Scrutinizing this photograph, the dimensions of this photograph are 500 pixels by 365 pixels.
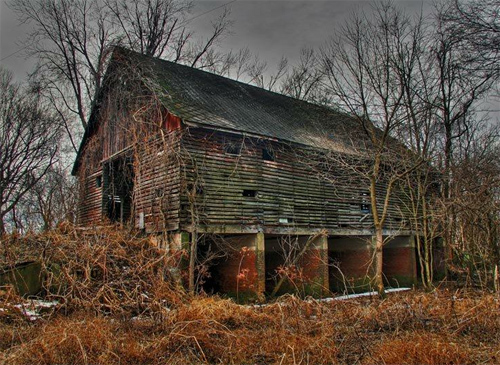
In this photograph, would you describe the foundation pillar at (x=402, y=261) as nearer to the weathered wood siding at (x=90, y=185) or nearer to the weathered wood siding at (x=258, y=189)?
the weathered wood siding at (x=258, y=189)

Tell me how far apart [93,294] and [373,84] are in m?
10.4

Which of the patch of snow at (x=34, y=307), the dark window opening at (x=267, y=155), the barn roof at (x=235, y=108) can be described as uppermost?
the barn roof at (x=235, y=108)

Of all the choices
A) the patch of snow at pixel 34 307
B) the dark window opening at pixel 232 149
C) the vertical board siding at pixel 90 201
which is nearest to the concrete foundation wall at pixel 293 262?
the dark window opening at pixel 232 149

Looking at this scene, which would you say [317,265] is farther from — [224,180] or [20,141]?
[20,141]

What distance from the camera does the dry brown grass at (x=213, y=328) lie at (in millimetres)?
5055

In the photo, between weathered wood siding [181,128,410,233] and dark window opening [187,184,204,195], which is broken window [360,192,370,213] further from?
dark window opening [187,184,204,195]

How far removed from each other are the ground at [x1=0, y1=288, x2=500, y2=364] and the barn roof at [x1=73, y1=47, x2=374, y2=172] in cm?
739

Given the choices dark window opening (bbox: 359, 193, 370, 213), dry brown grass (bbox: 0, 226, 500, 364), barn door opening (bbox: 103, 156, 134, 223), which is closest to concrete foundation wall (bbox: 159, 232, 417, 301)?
dark window opening (bbox: 359, 193, 370, 213)

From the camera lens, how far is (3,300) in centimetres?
741

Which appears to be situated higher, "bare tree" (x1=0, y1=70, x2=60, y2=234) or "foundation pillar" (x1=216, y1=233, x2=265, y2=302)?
"bare tree" (x1=0, y1=70, x2=60, y2=234)

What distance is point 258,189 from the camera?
14836mm

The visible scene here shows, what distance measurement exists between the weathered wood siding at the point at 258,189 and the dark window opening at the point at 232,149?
2.6 inches

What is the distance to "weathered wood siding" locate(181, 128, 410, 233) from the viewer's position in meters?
13.5

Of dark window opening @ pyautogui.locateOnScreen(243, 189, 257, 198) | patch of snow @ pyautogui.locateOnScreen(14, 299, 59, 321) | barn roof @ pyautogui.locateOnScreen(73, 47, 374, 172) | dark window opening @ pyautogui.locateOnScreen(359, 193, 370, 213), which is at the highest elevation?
barn roof @ pyautogui.locateOnScreen(73, 47, 374, 172)
